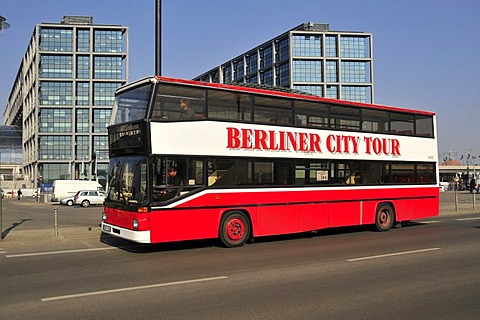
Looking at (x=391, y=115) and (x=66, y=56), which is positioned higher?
(x=66, y=56)

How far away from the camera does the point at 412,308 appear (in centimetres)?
655

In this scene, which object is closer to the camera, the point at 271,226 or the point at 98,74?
the point at 271,226

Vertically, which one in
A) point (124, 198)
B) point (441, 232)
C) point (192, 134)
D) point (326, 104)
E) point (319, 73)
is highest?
point (319, 73)

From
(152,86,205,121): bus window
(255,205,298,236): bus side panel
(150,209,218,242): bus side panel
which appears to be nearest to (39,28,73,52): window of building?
(152,86,205,121): bus window

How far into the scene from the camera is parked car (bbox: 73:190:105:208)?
140ft

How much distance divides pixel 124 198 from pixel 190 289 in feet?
14.8

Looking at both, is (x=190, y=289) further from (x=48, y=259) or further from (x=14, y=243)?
(x=14, y=243)

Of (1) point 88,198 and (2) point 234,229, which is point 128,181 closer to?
(2) point 234,229

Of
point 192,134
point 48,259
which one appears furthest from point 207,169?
point 48,259

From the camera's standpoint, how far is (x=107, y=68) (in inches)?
3452

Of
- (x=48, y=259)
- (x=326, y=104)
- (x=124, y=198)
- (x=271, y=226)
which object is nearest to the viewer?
(x=48, y=259)

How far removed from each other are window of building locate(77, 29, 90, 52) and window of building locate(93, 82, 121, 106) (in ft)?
20.7

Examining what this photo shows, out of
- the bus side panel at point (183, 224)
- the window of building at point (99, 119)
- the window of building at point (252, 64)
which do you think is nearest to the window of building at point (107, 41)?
the window of building at point (99, 119)

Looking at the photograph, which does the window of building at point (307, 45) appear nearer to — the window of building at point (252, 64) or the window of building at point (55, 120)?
the window of building at point (252, 64)
